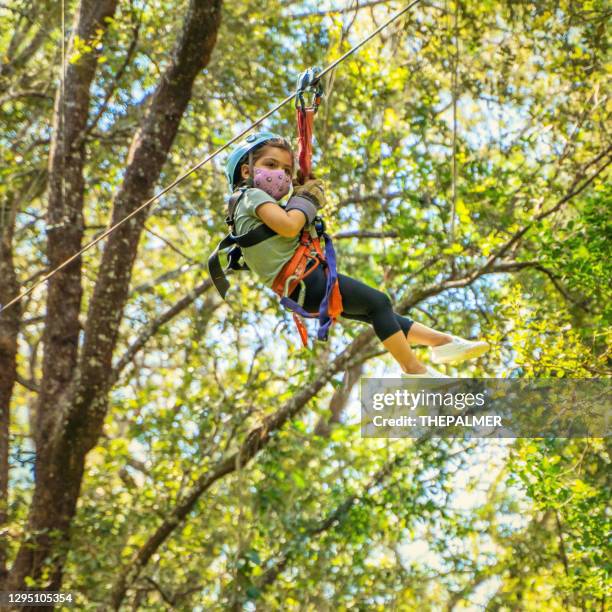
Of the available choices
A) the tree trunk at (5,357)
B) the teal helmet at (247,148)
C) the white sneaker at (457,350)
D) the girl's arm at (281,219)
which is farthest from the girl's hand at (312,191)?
the tree trunk at (5,357)

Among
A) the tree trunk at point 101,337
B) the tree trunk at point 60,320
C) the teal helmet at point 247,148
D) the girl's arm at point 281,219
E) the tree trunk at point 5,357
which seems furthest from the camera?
the tree trunk at point 5,357

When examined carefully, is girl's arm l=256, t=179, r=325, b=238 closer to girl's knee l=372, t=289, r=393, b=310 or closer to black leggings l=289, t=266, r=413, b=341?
black leggings l=289, t=266, r=413, b=341

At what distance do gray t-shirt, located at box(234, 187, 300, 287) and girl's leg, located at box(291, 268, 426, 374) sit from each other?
0.43 feet

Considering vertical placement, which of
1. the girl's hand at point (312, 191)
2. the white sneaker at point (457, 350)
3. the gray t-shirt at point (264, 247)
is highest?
the girl's hand at point (312, 191)

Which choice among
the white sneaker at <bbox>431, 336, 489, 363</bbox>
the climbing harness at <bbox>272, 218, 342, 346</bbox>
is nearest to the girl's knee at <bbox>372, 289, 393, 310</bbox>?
the climbing harness at <bbox>272, 218, 342, 346</bbox>

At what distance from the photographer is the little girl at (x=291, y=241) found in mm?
3357

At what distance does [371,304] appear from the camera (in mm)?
3465

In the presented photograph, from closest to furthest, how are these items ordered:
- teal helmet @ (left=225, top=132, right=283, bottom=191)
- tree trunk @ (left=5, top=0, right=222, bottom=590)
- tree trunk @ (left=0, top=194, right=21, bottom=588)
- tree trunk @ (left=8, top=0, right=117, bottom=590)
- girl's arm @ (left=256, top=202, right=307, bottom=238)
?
girl's arm @ (left=256, top=202, right=307, bottom=238), teal helmet @ (left=225, top=132, right=283, bottom=191), tree trunk @ (left=5, top=0, right=222, bottom=590), tree trunk @ (left=8, top=0, right=117, bottom=590), tree trunk @ (left=0, top=194, right=21, bottom=588)

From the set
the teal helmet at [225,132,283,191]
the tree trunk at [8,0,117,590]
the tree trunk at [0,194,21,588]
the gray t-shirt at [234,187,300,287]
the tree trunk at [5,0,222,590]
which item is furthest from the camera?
the tree trunk at [0,194,21,588]

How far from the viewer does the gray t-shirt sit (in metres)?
3.40

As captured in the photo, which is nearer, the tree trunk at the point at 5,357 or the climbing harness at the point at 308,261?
the climbing harness at the point at 308,261

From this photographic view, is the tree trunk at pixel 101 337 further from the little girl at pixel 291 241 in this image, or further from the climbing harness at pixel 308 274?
the climbing harness at pixel 308 274

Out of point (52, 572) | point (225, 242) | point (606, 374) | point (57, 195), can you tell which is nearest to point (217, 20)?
point (57, 195)

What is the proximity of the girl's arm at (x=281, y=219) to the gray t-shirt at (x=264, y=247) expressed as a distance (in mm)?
64
